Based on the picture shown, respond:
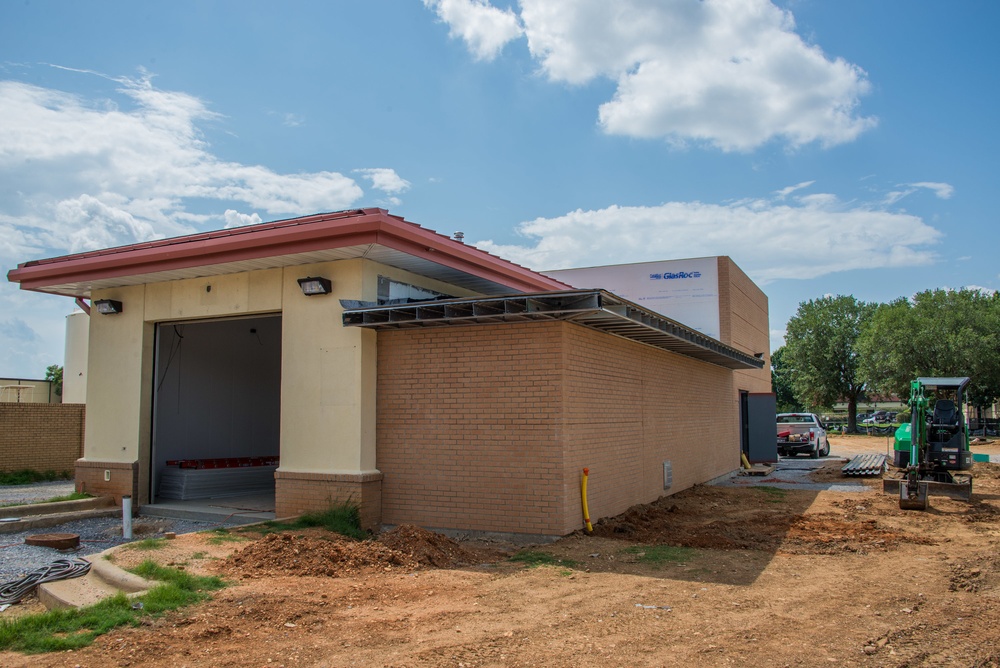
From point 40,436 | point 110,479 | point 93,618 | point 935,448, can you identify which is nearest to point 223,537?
point 93,618

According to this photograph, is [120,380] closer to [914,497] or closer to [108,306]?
[108,306]

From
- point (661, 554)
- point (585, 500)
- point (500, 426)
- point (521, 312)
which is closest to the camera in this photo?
point (661, 554)

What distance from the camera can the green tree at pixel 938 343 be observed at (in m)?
43.4

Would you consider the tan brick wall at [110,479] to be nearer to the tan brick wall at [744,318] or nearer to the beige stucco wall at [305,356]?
the beige stucco wall at [305,356]

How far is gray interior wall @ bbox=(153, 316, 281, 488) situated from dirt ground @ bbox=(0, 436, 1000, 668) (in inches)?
227

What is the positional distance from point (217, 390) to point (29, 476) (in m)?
7.72

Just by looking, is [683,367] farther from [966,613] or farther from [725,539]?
[966,613]

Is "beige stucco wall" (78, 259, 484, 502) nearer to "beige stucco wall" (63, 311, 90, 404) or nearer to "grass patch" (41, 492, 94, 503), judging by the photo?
"grass patch" (41, 492, 94, 503)

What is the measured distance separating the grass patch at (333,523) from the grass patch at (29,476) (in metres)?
13.0

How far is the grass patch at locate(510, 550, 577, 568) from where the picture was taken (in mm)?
8750

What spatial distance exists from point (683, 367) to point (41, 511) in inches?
501

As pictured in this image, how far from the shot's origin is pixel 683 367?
1669 cm

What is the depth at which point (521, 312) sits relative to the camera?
976 cm

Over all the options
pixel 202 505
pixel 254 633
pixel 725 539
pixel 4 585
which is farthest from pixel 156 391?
pixel 725 539
